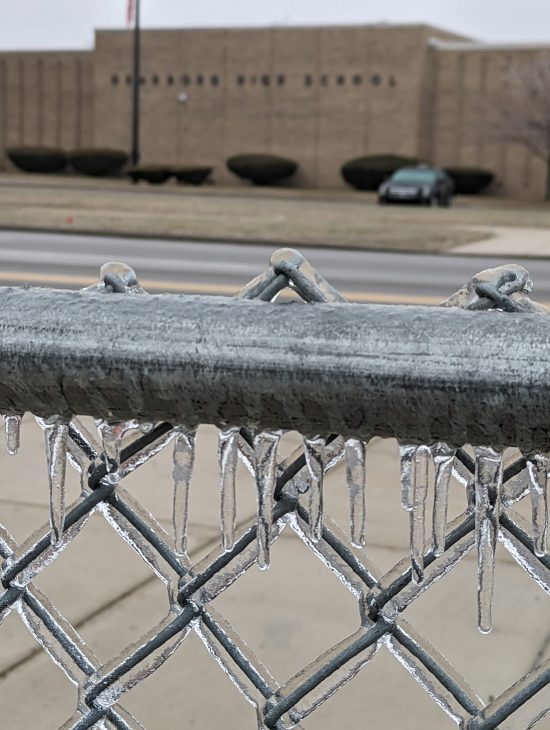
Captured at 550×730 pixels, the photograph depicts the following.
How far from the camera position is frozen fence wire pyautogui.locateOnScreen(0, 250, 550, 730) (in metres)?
1.23

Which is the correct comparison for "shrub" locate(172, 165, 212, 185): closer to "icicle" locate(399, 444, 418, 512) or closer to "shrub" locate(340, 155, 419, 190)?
"shrub" locate(340, 155, 419, 190)

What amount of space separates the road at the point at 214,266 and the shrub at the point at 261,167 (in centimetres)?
2991

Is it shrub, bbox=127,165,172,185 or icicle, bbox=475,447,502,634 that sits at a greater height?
icicle, bbox=475,447,502,634

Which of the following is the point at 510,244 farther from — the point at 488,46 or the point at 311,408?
the point at 488,46

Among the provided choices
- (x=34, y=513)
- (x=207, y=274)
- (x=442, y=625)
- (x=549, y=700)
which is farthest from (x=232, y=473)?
(x=207, y=274)

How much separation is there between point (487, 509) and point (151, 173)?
49804mm

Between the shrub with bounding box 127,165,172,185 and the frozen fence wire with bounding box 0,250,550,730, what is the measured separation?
49097mm

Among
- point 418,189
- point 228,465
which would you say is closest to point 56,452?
point 228,465

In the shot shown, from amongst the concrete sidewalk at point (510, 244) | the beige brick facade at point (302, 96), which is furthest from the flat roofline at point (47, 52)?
the concrete sidewalk at point (510, 244)

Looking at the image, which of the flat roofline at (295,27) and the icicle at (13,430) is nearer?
the icicle at (13,430)

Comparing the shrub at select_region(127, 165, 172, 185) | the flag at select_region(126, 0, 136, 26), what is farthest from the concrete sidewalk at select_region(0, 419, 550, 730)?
the flag at select_region(126, 0, 136, 26)

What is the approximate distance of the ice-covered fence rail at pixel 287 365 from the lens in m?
1.22

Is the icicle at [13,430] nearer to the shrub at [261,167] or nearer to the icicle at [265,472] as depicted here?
the icicle at [265,472]

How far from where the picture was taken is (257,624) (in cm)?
416
